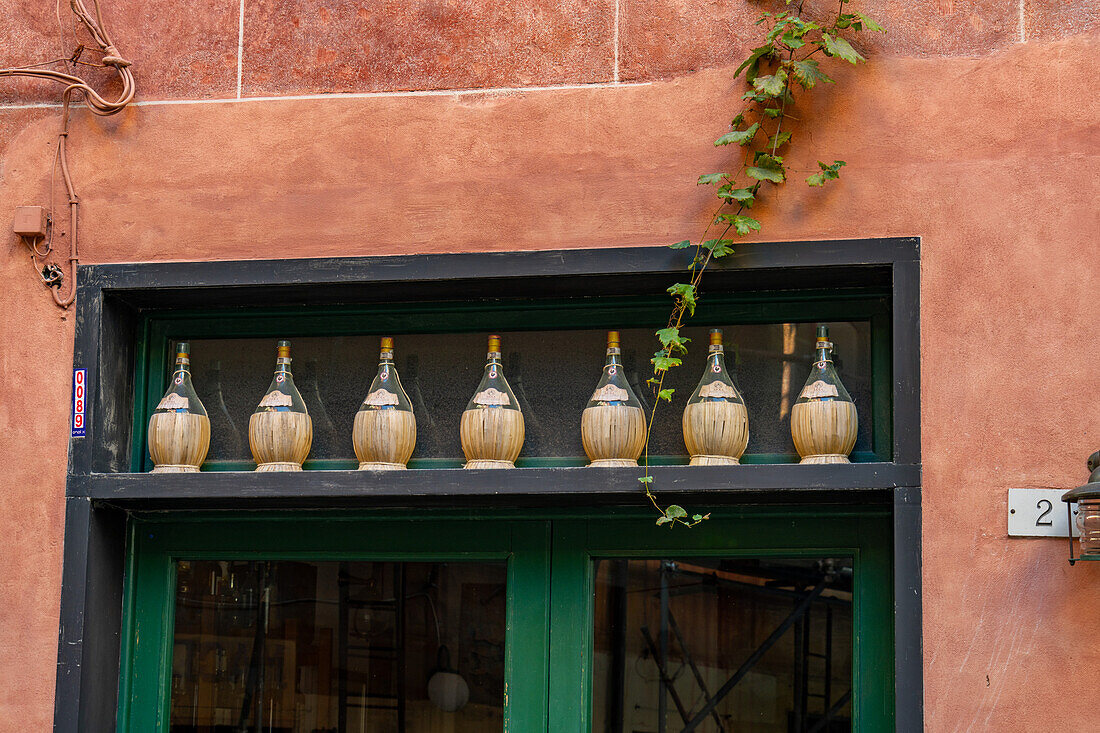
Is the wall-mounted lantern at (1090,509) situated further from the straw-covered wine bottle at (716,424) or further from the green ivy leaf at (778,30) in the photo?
the green ivy leaf at (778,30)

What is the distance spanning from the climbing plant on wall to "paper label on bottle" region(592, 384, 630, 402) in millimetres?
85

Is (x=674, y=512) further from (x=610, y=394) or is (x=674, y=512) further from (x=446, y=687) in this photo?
(x=446, y=687)

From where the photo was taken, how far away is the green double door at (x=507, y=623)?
9.80ft

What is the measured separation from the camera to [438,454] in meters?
3.21

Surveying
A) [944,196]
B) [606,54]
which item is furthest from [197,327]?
[944,196]

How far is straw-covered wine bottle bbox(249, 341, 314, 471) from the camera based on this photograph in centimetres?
316

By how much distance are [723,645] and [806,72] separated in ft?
4.37

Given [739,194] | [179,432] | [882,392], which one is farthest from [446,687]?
[739,194]

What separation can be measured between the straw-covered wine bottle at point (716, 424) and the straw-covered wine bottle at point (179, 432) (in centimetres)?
121

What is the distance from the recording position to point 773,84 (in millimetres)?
2895

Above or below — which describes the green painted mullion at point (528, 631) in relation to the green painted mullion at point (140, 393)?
below

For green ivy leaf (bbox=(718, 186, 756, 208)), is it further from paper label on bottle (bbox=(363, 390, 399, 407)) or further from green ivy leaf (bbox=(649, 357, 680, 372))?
paper label on bottle (bbox=(363, 390, 399, 407))

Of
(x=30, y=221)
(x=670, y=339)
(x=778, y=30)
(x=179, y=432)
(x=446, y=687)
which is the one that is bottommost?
(x=446, y=687)

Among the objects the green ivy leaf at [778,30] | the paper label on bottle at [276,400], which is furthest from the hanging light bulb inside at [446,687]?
the green ivy leaf at [778,30]
